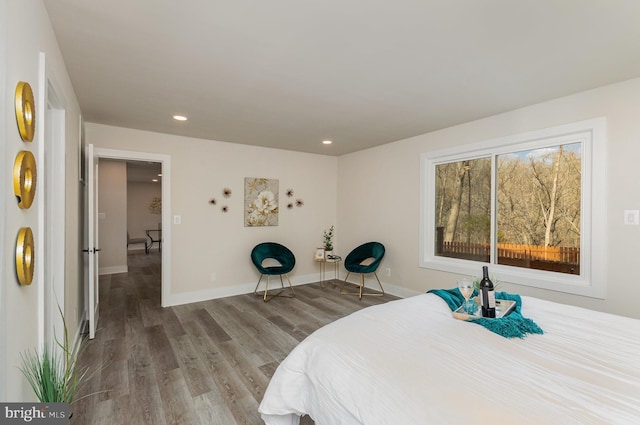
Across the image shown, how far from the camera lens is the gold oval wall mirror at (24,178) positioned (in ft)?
3.74

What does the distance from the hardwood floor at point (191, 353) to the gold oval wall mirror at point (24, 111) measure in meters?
1.74

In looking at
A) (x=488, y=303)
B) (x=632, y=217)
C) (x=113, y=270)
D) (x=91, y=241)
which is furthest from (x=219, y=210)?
(x=632, y=217)

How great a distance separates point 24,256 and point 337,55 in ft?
6.76

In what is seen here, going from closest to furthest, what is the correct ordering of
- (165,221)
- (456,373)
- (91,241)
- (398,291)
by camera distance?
(456,373) → (91,241) → (165,221) → (398,291)

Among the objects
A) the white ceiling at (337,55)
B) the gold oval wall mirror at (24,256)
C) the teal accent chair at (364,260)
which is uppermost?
the white ceiling at (337,55)

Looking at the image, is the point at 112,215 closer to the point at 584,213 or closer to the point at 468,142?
the point at 468,142

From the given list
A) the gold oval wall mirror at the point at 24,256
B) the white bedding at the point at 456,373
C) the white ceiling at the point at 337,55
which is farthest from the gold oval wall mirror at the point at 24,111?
the white bedding at the point at 456,373

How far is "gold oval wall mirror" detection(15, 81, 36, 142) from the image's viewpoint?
1.15 meters

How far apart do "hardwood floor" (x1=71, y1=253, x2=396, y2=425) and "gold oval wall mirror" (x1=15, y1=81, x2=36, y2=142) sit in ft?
5.72

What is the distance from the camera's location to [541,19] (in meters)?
1.68

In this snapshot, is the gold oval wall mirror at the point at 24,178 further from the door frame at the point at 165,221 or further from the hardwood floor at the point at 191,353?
the door frame at the point at 165,221

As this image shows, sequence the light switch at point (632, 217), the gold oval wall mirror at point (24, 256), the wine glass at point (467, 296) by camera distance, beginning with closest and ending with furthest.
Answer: the gold oval wall mirror at point (24, 256)
the wine glass at point (467, 296)
the light switch at point (632, 217)

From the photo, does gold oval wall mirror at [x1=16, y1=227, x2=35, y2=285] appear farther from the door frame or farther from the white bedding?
the door frame

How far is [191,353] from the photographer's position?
270 centimetres
